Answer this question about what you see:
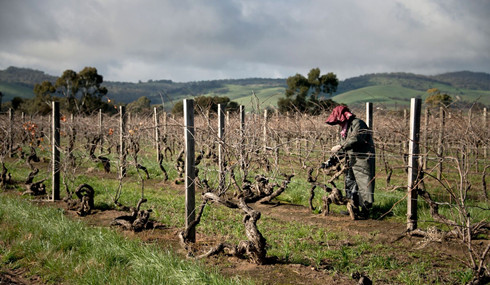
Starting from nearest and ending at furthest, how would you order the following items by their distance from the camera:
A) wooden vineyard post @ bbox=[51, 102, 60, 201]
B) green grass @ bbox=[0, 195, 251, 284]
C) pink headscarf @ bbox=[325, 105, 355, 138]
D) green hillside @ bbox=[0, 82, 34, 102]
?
green grass @ bbox=[0, 195, 251, 284] < pink headscarf @ bbox=[325, 105, 355, 138] < wooden vineyard post @ bbox=[51, 102, 60, 201] < green hillside @ bbox=[0, 82, 34, 102]

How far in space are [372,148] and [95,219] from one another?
15.6ft

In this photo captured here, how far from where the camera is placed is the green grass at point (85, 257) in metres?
3.51

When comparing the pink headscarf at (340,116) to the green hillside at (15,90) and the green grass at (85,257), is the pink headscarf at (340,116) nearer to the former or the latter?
the green grass at (85,257)

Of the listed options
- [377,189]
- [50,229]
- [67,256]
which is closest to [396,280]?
[67,256]

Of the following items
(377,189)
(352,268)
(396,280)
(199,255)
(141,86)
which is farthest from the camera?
(141,86)

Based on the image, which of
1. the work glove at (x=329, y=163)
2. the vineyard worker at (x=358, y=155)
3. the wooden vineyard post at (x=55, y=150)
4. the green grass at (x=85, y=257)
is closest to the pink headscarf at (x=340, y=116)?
the vineyard worker at (x=358, y=155)

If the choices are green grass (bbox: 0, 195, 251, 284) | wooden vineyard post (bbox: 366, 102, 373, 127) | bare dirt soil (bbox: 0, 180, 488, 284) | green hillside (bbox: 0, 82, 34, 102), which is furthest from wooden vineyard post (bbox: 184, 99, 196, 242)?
green hillside (bbox: 0, 82, 34, 102)

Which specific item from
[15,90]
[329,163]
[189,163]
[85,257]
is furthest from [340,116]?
[15,90]

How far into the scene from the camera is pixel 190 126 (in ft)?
14.0

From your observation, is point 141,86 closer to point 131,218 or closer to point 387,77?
point 387,77

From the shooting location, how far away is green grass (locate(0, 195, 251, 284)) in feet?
11.5

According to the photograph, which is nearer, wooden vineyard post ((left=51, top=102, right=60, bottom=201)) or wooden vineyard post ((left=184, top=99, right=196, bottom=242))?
wooden vineyard post ((left=184, top=99, right=196, bottom=242))

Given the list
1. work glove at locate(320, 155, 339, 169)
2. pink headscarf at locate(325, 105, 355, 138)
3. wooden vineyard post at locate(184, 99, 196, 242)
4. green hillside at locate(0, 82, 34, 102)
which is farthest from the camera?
green hillside at locate(0, 82, 34, 102)

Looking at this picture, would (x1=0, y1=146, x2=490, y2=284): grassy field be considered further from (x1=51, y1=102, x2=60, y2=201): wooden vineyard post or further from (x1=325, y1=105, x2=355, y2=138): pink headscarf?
(x1=325, y1=105, x2=355, y2=138): pink headscarf
